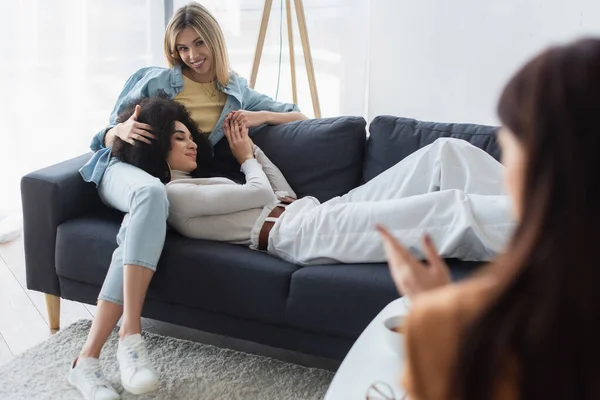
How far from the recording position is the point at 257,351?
2490 mm

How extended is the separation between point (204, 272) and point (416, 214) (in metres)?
0.66

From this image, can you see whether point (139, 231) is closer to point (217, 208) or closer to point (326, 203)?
point (217, 208)

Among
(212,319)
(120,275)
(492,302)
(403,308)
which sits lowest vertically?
(212,319)

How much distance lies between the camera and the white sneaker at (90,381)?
212cm

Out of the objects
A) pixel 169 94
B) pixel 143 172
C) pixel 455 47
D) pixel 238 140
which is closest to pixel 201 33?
pixel 169 94

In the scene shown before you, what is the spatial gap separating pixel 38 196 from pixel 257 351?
889 millimetres

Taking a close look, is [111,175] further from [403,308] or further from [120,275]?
[403,308]

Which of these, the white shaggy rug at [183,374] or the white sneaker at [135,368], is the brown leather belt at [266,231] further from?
the white sneaker at [135,368]

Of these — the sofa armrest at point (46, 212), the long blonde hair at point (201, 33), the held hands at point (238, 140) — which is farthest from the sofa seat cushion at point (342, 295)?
the long blonde hair at point (201, 33)

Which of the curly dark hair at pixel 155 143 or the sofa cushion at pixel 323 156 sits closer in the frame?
the curly dark hair at pixel 155 143

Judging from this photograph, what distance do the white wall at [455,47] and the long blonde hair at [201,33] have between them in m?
1.46

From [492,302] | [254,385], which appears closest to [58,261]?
[254,385]

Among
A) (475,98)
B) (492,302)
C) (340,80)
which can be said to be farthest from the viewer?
(340,80)

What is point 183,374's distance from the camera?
2.29m
